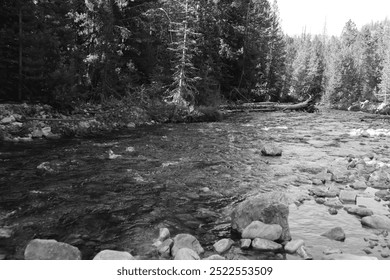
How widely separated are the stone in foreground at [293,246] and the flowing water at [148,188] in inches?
10.7

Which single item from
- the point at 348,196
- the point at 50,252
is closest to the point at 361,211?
the point at 348,196

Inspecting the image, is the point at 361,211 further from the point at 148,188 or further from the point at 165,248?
the point at 148,188

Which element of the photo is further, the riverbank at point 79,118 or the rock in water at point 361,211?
the riverbank at point 79,118

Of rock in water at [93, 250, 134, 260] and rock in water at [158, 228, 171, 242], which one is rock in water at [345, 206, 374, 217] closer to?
rock in water at [158, 228, 171, 242]

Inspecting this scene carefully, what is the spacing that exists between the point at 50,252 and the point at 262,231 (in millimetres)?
3743

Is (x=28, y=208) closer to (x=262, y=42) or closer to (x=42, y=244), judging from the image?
(x=42, y=244)

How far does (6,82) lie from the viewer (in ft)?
57.6

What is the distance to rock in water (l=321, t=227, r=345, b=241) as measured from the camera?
6.25m

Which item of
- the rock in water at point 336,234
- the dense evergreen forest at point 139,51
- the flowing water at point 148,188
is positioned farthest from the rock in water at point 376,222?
the dense evergreen forest at point 139,51

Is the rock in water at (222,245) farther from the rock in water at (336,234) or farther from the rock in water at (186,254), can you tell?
the rock in water at (336,234)

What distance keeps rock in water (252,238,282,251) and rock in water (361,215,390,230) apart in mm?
2429

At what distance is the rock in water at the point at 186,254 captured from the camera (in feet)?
16.5

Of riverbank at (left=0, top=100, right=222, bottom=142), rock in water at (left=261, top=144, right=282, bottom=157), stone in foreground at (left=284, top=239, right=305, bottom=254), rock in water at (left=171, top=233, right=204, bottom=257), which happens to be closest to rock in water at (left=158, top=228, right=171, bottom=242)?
rock in water at (left=171, top=233, right=204, bottom=257)

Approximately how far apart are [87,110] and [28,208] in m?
14.0
